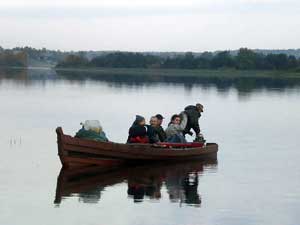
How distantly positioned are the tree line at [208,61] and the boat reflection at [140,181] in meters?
124

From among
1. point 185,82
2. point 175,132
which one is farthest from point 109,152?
point 185,82

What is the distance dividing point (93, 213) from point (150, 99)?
42.1 meters

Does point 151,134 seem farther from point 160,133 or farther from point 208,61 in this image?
point 208,61

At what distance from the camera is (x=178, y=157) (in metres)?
23.5

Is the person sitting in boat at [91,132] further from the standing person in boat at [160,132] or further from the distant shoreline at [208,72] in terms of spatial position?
the distant shoreline at [208,72]

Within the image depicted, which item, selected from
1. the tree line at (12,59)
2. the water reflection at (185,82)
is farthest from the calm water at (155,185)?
the tree line at (12,59)

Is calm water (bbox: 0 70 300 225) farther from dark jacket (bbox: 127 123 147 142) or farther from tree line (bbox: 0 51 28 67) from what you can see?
tree line (bbox: 0 51 28 67)

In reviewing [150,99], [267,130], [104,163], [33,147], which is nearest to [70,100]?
[150,99]

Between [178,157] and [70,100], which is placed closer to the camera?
[178,157]

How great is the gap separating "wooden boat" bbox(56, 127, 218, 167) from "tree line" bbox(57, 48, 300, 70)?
404ft

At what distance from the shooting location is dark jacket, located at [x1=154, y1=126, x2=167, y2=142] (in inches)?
910

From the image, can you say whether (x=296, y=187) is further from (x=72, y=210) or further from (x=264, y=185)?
(x=72, y=210)

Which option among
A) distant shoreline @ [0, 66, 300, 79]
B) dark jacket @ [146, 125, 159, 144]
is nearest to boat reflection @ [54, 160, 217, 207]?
dark jacket @ [146, 125, 159, 144]

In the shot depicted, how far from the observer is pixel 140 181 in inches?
790
